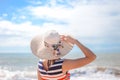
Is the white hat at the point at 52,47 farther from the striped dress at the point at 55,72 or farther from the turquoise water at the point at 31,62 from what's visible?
the turquoise water at the point at 31,62

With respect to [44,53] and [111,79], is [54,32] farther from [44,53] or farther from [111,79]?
[111,79]

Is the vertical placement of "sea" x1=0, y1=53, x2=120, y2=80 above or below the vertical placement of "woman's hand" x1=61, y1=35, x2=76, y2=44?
above

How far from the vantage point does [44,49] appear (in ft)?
7.25

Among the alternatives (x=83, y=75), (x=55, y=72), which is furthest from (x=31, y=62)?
(x=55, y=72)

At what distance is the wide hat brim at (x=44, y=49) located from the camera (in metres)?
2.20

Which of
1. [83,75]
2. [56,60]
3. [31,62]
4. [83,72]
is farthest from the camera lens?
[31,62]

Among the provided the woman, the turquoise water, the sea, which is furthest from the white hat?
the turquoise water

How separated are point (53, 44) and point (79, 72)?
518 inches

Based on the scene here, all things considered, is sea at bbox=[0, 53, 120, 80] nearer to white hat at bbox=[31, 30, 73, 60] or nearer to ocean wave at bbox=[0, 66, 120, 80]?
ocean wave at bbox=[0, 66, 120, 80]

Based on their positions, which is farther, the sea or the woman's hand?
the sea

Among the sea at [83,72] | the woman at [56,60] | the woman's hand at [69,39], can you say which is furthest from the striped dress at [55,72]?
the sea at [83,72]

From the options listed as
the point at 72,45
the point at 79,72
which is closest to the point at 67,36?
the point at 72,45

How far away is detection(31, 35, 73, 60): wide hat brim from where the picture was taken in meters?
2.20

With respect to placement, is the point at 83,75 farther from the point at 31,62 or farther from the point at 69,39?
the point at 31,62
